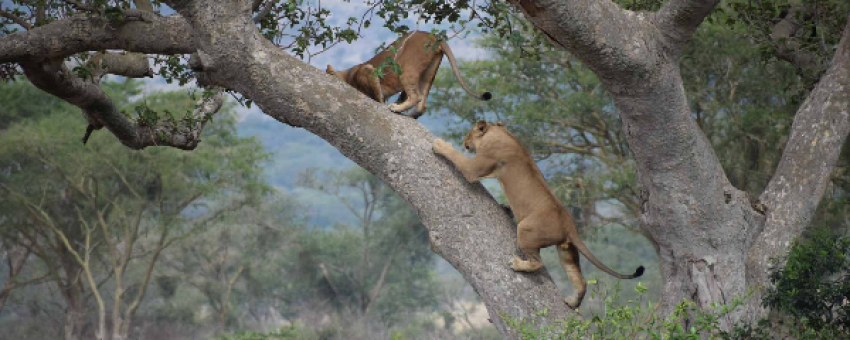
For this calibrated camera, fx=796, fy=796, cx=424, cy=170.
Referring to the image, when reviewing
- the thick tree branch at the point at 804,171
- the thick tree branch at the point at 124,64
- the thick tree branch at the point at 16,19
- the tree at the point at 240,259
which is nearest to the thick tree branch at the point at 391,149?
the thick tree branch at the point at 804,171

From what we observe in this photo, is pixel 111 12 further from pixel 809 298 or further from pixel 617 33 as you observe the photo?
pixel 809 298

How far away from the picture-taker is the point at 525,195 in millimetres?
4262

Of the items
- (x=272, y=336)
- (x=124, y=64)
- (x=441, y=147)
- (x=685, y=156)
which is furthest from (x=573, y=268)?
(x=272, y=336)

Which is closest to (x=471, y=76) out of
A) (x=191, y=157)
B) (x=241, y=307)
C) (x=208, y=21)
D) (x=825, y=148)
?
(x=191, y=157)

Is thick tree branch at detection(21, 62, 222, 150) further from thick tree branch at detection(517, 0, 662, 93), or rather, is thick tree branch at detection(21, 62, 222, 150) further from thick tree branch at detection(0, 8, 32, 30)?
thick tree branch at detection(517, 0, 662, 93)

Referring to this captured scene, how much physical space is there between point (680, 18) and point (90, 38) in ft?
10.6

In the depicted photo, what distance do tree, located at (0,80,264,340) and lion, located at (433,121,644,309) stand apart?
45.1ft

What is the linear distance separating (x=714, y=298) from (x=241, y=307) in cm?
2347

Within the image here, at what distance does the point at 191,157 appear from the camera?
679 inches

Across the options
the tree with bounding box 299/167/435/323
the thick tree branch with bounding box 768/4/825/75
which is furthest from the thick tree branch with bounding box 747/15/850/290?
the tree with bounding box 299/167/435/323

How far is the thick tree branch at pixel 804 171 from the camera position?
4875 millimetres

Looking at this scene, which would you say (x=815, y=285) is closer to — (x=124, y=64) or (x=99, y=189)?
(x=124, y=64)

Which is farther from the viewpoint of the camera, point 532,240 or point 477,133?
point 477,133

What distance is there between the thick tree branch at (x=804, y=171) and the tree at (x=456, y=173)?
0.65 feet
